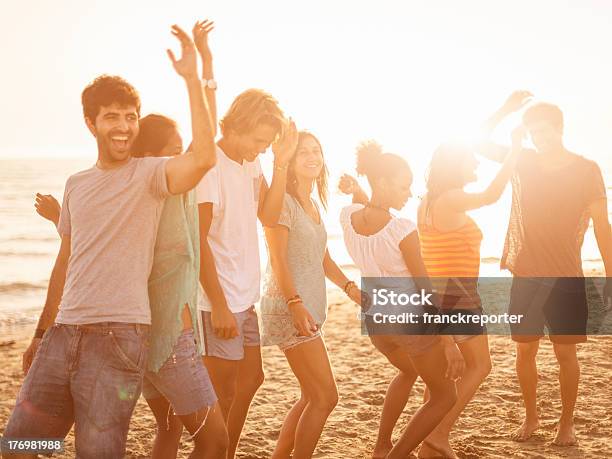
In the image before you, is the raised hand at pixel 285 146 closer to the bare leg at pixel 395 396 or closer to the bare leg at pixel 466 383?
the bare leg at pixel 395 396

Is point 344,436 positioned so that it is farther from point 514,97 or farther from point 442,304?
point 514,97

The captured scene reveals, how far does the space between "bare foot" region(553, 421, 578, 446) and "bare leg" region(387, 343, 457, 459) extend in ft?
4.07

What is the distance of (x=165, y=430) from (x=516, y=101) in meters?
3.00

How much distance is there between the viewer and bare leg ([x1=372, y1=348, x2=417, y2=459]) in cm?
481

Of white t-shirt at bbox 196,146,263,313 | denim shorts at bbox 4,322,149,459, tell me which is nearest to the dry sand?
white t-shirt at bbox 196,146,263,313

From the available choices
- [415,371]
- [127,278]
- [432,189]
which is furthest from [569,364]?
[127,278]

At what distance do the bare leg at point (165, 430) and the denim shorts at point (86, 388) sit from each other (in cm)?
75

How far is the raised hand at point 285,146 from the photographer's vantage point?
4.03 m

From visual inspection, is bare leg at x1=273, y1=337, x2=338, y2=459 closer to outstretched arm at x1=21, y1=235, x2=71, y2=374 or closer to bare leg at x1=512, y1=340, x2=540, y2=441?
outstretched arm at x1=21, y1=235, x2=71, y2=374

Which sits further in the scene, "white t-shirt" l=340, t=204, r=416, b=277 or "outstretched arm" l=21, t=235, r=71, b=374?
"white t-shirt" l=340, t=204, r=416, b=277

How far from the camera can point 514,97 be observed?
5012 millimetres

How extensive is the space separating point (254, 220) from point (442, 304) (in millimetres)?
1366

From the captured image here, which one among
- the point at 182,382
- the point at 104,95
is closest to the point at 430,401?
the point at 182,382

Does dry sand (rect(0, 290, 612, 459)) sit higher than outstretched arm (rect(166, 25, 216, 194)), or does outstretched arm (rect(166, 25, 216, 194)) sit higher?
outstretched arm (rect(166, 25, 216, 194))
